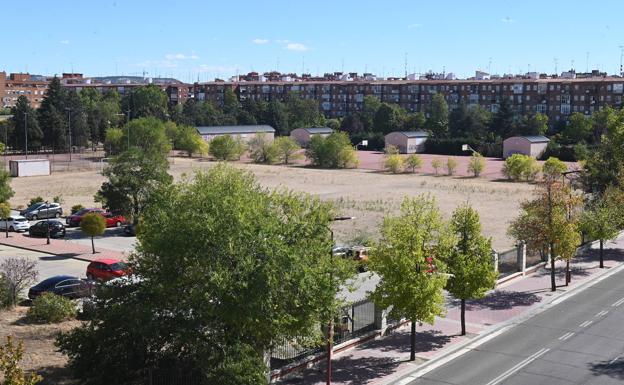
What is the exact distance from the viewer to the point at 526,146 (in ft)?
320

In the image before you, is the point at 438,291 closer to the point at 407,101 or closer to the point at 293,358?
the point at 293,358

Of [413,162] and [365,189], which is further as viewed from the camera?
[413,162]

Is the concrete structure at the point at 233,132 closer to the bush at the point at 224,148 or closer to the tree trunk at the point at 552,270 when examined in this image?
the bush at the point at 224,148

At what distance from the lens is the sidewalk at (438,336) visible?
21344mm

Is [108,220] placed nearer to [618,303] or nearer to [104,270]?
[104,270]

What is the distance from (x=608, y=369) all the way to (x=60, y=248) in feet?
93.6

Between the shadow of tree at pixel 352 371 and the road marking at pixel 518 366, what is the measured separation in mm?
3045

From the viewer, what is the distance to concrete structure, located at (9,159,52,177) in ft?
239

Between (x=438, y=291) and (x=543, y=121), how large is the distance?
99278 mm

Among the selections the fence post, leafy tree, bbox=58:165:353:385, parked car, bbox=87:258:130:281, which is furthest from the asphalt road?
parked car, bbox=87:258:130:281

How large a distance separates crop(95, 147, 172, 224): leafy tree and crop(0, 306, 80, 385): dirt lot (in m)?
16.5

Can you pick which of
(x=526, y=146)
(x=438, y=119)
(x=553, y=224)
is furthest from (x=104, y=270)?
(x=438, y=119)

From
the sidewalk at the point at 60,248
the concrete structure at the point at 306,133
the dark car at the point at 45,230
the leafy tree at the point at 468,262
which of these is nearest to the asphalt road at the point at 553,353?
the leafy tree at the point at 468,262

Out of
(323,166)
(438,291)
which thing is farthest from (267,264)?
(323,166)
